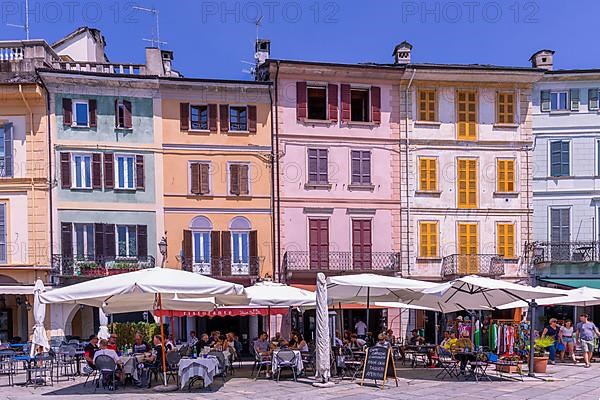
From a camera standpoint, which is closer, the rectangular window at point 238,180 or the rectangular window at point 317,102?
the rectangular window at point 238,180

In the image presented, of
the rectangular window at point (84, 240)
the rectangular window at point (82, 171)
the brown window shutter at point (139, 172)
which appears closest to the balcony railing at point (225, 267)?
the brown window shutter at point (139, 172)

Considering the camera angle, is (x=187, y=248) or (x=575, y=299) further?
(x=187, y=248)

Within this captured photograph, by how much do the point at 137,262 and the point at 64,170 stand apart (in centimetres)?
439

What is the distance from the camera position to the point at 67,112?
25953 millimetres

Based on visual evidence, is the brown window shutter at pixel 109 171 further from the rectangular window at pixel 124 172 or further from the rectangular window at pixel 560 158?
the rectangular window at pixel 560 158

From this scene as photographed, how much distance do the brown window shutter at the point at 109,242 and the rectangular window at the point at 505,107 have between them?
16559mm

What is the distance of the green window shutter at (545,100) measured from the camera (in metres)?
29.6

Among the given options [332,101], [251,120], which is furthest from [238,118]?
[332,101]

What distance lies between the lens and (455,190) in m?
29.3

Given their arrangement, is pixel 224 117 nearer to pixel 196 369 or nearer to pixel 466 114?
pixel 466 114

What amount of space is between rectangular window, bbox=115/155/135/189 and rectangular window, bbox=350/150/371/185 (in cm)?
885

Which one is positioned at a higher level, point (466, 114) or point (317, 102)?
point (317, 102)

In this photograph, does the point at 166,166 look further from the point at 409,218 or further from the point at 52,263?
the point at 409,218

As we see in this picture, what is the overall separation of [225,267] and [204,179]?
11.7 ft
